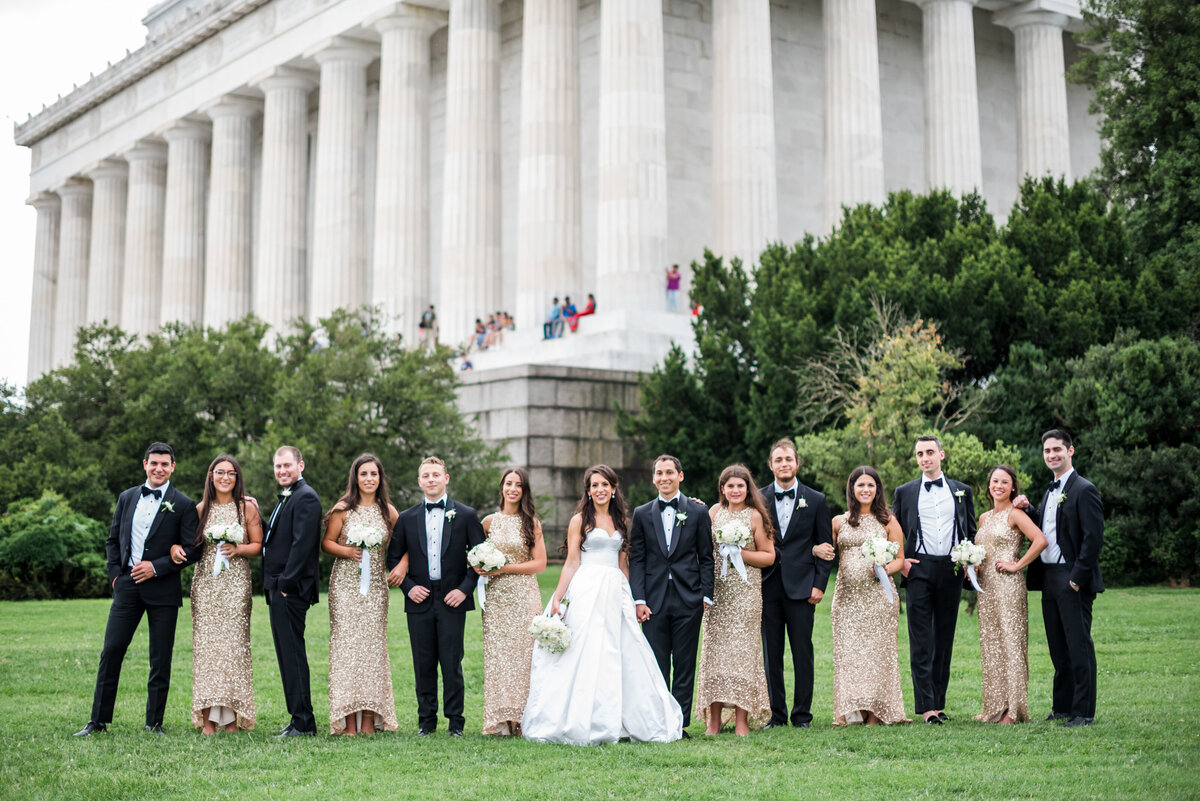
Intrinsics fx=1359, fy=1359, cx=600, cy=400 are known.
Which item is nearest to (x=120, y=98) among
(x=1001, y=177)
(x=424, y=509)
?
(x=1001, y=177)

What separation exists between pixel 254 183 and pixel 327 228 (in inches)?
731

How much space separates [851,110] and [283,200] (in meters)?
26.0

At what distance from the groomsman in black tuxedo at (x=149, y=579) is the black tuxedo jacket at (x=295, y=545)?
0.78 m

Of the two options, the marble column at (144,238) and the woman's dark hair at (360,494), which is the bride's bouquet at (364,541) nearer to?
the woman's dark hair at (360,494)

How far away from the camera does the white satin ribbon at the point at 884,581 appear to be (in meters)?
13.3

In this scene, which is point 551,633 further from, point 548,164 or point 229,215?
point 229,215

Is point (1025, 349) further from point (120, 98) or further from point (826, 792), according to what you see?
point (120, 98)

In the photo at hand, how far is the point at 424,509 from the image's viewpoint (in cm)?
1308

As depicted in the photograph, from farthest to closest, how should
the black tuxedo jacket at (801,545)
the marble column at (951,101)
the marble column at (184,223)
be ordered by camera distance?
the marble column at (184,223)
the marble column at (951,101)
the black tuxedo jacket at (801,545)

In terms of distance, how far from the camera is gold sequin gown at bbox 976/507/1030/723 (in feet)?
43.1

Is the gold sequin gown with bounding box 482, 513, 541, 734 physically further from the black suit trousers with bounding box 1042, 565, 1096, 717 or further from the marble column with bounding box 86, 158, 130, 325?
the marble column with bounding box 86, 158, 130, 325

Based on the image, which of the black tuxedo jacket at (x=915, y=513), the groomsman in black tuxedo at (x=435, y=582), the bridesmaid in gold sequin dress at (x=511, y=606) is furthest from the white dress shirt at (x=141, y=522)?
the black tuxedo jacket at (x=915, y=513)

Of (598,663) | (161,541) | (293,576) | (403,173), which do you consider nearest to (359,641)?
(293,576)

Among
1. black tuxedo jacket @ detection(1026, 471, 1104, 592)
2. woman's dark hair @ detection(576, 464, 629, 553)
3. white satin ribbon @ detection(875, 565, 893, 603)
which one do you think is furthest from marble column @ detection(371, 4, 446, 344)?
black tuxedo jacket @ detection(1026, 471, 1104, 592)
